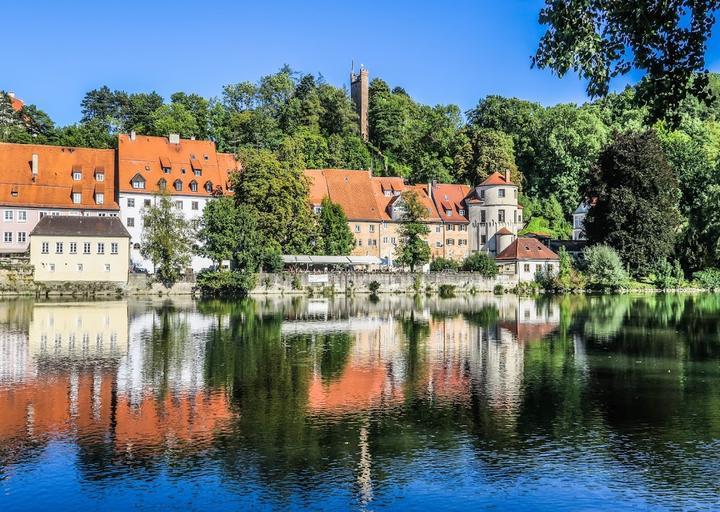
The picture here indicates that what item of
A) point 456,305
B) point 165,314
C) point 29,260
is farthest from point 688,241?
point 29,260

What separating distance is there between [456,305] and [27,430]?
43595mm

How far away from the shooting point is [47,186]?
73.6 m

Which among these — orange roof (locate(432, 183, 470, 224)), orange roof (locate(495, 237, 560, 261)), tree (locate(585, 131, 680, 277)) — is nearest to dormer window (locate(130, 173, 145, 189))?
orange roof (locate(432, 183, 470, 224))

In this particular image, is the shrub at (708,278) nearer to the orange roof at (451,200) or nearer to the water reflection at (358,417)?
the orange roof at (451,200)

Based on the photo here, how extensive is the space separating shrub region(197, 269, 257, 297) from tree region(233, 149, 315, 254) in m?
4.42

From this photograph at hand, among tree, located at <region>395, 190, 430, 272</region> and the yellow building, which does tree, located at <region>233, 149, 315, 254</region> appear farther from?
tree, located at <region>395, 190, 430, 272</region>

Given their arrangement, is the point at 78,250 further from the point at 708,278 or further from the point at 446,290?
the point at 708,278

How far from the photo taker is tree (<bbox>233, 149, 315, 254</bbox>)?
230 feet

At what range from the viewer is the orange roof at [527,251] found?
7719cm

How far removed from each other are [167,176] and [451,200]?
1245 inches

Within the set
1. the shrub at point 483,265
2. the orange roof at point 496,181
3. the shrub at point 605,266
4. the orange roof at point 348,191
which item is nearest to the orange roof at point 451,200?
the orange roof at point 496,181

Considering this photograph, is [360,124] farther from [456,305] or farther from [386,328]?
[386,328]

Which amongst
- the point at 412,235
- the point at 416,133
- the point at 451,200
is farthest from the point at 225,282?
the point at 416,133

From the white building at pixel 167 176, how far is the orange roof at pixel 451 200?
22862 mm
